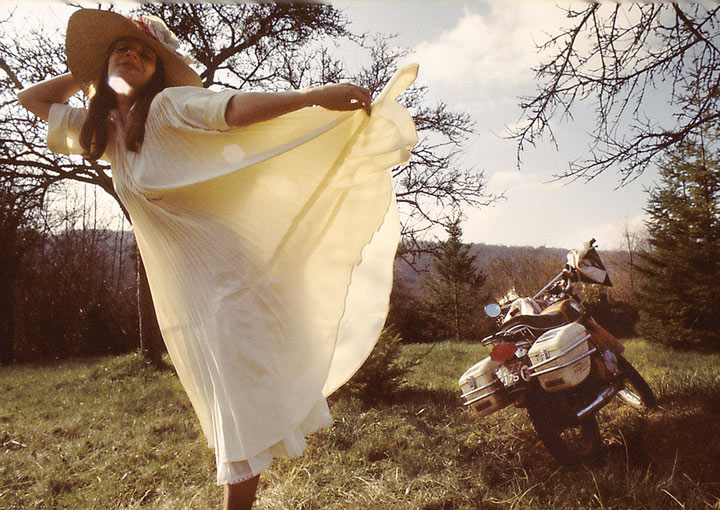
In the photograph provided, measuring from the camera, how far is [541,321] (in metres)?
3.20

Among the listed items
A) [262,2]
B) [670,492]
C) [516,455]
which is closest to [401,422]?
[516,455]

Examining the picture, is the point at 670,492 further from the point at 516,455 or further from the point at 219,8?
the point at 219,8

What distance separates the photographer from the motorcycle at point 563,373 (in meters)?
2.91

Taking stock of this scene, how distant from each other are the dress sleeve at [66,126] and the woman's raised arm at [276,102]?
973 millimetres

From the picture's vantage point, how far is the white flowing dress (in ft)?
4.93

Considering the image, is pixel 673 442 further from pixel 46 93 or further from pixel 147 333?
pixel 147 333

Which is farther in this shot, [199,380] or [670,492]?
[670,492]

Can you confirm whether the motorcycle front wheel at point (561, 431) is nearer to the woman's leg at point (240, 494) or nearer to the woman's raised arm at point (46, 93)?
the woman's leg at point (240, 494)

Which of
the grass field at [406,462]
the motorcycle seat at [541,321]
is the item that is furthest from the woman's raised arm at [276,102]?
the grass field at [406,462]

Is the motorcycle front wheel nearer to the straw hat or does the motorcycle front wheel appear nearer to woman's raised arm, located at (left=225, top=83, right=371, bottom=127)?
woman's raised arm, located at (left=225, top=83, right=371, bottom=127)

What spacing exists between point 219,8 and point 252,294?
32.3 feet

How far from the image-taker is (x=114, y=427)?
5.25 metres

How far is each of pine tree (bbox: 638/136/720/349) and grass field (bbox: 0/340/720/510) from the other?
165 inches

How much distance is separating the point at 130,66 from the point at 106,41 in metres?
0.25
